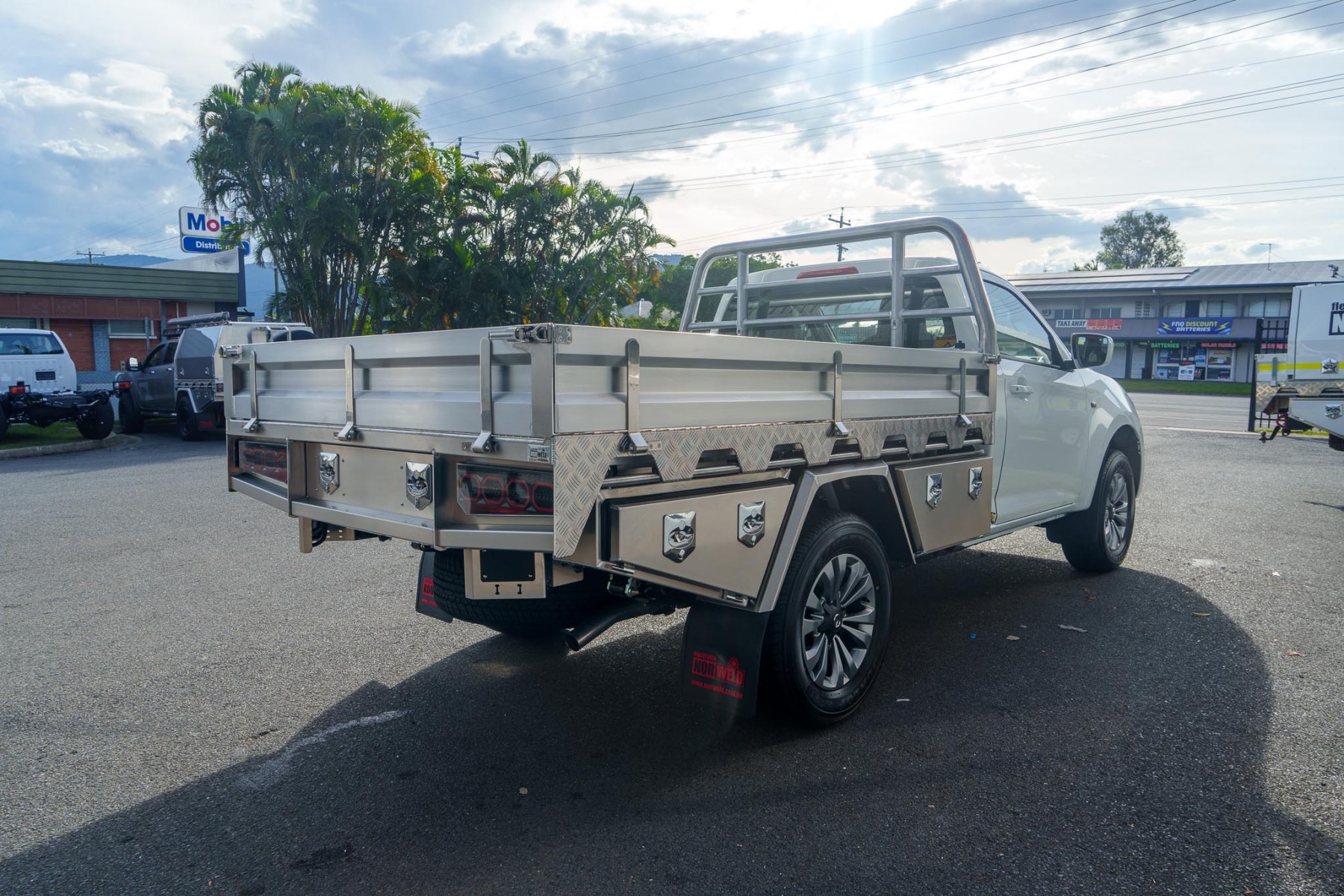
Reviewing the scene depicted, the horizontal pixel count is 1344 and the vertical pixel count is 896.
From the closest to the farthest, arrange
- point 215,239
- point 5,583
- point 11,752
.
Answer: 1. point 11,752
2. point 5,583
3. point 215,239

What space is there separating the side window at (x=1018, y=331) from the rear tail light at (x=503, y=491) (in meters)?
3.13

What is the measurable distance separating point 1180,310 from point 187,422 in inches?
1988

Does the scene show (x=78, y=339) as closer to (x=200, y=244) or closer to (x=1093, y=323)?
(x=200, y=244)

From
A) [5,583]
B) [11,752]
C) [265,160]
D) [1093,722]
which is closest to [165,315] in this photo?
[265,160]

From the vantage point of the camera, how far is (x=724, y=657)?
3508mm

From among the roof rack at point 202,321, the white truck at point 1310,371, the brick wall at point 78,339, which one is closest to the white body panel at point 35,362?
the roof rack at point 202,321

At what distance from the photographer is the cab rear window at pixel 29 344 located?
15562 millimetres

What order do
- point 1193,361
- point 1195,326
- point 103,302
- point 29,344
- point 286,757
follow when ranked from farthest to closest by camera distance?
point 1193,361, point 1195,326, point 103,302, point 29,344, point 286,757

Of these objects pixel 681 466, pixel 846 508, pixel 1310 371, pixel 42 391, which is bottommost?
pixel 846 508

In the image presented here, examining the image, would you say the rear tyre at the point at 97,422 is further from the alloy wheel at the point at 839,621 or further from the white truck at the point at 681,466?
the alloy wheel at the point at 839,621

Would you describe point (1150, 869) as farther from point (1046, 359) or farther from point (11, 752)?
point (11, 752)

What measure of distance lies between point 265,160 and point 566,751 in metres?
20.1

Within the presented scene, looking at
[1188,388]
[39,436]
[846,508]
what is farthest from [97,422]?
[1188,388]

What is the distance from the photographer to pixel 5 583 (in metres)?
6.27
